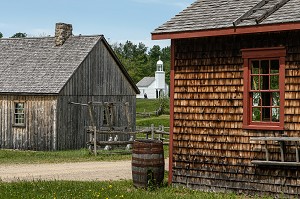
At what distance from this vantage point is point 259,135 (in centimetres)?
1488

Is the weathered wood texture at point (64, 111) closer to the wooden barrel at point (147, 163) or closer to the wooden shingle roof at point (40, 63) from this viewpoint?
the wooden shingle roof at point (40, 63)

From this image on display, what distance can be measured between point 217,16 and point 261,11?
3.86 ft

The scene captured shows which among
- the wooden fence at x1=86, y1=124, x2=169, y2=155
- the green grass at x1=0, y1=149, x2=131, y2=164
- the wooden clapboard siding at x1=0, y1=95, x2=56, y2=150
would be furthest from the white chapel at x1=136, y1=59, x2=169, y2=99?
the green grass at x1=0, y1=149, x2=131, y2=164

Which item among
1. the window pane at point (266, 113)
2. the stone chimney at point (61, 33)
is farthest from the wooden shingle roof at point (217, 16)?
the stone chimney at point (61, 33)

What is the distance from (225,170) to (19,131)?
19941 millimetres

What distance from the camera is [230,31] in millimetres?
15086

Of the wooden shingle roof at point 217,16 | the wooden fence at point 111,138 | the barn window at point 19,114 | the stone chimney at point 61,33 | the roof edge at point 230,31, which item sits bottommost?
the wooden fence at point 111,138

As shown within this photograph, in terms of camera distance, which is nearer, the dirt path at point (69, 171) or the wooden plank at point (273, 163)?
the wooden plank at point (273, 163)

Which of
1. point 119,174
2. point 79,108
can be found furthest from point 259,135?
point 79,108

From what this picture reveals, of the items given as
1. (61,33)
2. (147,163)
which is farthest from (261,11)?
(61,33)

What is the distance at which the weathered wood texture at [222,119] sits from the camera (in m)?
14.5

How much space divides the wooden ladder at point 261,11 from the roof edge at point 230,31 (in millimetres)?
210

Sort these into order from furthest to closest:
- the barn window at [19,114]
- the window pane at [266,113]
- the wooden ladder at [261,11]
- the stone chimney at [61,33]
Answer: the stone chimney at [61,33]
the barn window at [19,114]
the window pane at [266,113]
the wooden ladder at [261,11]

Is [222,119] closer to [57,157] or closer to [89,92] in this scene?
[57,157]
